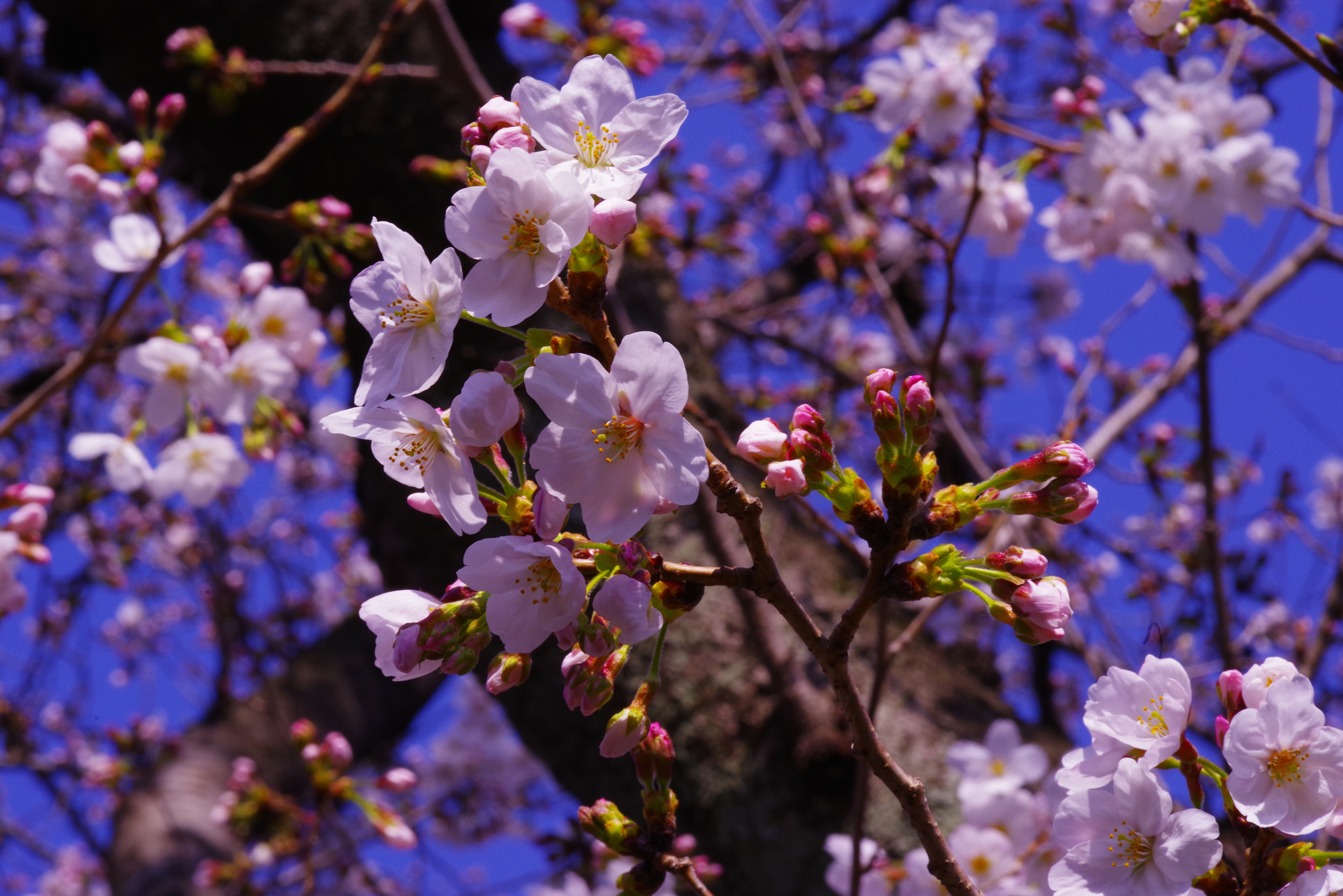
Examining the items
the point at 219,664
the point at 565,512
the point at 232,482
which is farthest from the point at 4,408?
the point at 565,512

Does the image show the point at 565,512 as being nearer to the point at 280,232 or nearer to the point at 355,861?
the point at 280,232

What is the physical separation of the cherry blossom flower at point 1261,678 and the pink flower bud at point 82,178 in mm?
2343

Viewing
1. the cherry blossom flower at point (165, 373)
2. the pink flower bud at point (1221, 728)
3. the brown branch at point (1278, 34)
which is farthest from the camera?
the cherry blossom flower at point (165, 373)

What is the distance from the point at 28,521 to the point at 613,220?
1598mm

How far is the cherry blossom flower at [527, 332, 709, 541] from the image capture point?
738mm

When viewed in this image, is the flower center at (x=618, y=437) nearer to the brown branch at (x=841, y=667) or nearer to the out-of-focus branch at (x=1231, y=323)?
the brown branch at (x=841, y=667)

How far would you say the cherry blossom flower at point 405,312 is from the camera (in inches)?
33.1

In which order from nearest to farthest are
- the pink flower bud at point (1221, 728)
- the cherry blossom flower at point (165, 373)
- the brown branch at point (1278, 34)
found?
the pink flower bud at point (1221, 728) → the brown branch at point (1278, 34) → the cherry blossom flower at point (165, 373)

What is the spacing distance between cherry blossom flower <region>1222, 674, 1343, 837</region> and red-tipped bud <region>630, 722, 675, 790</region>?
0.53 m

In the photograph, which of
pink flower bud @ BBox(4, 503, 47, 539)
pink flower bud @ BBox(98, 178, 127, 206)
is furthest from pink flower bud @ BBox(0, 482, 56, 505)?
pink flower bud @ BBox(98, 178, 127, 206)

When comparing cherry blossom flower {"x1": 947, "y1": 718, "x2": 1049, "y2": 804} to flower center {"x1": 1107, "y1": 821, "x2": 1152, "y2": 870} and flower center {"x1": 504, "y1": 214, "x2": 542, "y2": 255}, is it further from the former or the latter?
flower center {"x1": 504, "y1": 214, "x2": 542, "y2": 255}

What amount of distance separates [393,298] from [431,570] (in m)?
1.38

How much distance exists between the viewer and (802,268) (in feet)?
15.6

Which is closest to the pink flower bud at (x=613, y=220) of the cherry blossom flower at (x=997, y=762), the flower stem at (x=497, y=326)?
the flower stem at (x=497, y=326)
